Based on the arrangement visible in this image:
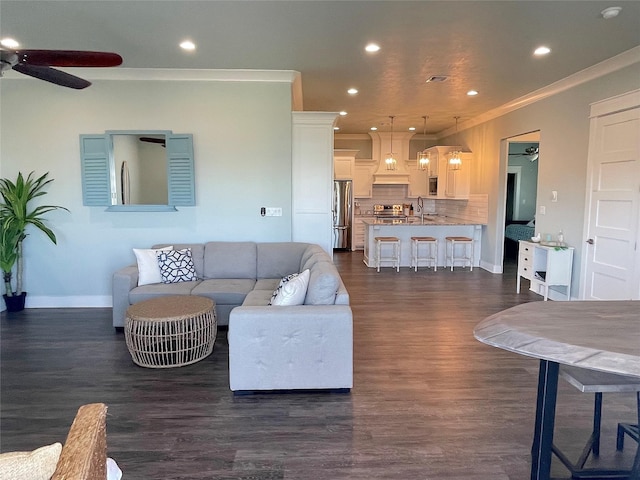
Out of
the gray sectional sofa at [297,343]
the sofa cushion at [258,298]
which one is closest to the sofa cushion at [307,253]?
the sofa cushion at [258,298]

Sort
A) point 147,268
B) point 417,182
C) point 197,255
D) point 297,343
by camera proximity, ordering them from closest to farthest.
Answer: point 297,343 < point 147,268 < point 197,255 < point 417,182

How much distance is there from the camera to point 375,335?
4156 millimetres

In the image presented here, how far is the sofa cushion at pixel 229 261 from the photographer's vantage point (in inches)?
187

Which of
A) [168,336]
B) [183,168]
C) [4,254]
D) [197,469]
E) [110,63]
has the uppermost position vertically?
[110,63]

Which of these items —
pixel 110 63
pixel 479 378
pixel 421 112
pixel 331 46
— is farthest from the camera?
pixel 421 112

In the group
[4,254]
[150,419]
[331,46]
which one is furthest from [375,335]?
[4,254]

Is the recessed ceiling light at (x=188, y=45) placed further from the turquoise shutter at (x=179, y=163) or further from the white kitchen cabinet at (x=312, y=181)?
the white kitchen cabinet at (x=312, y=181)

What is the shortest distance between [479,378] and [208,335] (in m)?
2.25

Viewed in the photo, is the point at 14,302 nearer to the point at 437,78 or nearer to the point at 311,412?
the point at 311,412

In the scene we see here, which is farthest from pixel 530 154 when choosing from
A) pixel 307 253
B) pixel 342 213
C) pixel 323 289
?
pixel 323 289

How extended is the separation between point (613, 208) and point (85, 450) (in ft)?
17.1

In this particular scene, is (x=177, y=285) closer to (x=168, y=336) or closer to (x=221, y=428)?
A: (x=168, y=336)

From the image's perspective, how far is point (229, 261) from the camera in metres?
4.79

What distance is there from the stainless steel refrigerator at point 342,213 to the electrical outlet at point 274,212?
15.6 feet
